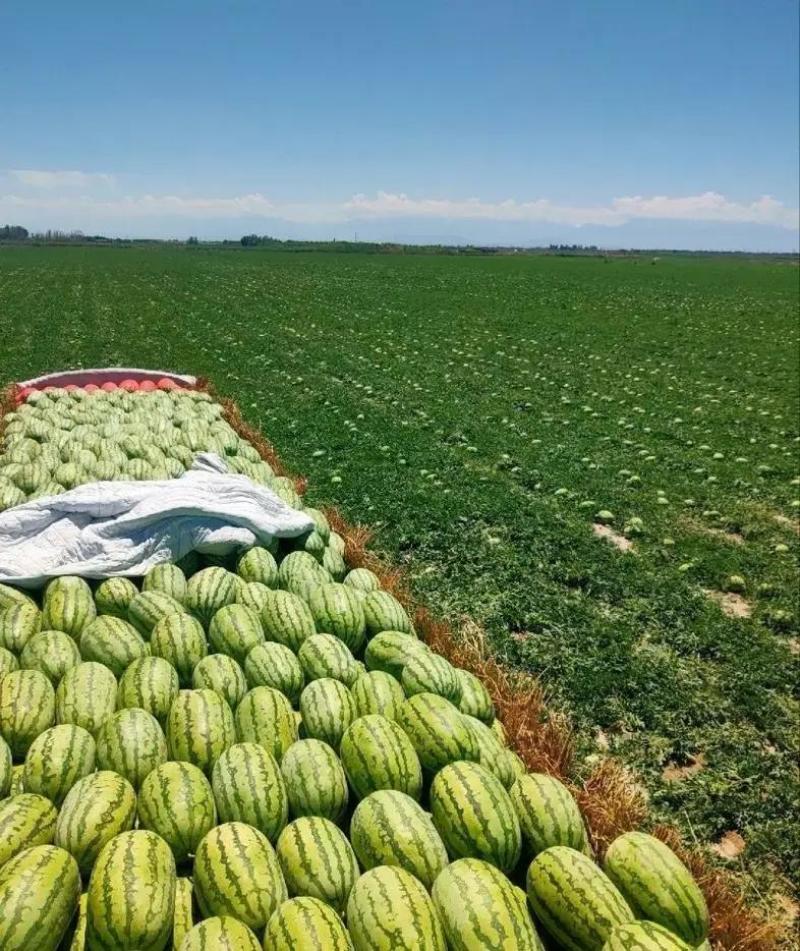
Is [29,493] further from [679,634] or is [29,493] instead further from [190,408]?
[679,634]

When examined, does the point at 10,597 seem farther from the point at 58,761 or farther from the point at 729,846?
the point at 729,846

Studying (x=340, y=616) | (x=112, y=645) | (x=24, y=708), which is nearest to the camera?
(x=24, y=708)

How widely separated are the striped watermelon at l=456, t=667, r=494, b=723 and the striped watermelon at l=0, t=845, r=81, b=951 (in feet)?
7.84

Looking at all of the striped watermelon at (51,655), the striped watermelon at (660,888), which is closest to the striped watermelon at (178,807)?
the striped watermelon at (51,655)

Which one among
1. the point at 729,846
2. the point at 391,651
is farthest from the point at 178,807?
the point at 729,846

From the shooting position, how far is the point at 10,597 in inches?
206

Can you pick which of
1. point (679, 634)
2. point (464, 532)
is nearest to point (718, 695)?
point (679, 634)

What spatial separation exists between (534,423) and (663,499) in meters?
4.60

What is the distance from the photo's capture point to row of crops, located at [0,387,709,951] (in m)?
2.76

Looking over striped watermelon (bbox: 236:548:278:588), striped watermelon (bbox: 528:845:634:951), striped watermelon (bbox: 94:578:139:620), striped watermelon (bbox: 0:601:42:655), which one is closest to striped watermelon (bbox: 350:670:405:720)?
striped watermelon (bbox: 528:845:634:951)

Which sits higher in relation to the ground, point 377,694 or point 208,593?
point 208,593

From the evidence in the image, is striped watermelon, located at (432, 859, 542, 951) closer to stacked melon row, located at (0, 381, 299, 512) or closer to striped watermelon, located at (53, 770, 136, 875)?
striped watermelon, located at (53, 770, 136, 875)

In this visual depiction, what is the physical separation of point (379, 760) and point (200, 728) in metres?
1.04

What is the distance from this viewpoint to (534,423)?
48.4 ft
